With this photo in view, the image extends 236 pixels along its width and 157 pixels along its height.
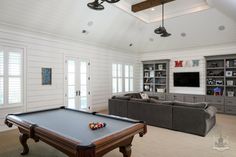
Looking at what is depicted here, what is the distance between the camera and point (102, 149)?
1910 mm

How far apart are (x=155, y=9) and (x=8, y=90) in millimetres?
5791

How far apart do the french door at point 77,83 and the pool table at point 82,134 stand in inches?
113

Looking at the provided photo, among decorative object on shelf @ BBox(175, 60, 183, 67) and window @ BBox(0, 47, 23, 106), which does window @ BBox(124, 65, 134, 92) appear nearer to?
decorative object on shelf @ BBox(175, 60, 183, 67)

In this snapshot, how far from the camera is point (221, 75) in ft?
23.5

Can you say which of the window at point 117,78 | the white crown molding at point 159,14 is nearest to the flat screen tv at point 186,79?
the window at point 117,78

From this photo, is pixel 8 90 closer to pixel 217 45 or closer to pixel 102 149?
pixel 102 149

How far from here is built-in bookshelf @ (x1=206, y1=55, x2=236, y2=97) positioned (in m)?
6.90

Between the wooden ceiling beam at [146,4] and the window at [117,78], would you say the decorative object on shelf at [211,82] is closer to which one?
the window at [117,78]

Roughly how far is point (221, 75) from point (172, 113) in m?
4.01

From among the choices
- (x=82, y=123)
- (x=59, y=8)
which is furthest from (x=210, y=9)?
(x=82, y=123)

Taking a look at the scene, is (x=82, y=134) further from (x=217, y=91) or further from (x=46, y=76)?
(x=217, y=91)

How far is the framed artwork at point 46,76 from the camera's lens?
5418 millimetres

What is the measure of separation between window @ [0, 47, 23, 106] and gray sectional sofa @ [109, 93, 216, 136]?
318 centimetres

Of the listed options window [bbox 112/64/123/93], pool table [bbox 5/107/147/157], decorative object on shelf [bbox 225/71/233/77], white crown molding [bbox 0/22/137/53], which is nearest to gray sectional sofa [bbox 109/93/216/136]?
window [bbox 112/64/123/93]
